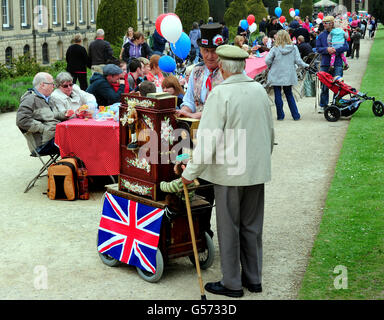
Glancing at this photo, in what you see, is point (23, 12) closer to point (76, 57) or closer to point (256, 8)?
point (76, 57)

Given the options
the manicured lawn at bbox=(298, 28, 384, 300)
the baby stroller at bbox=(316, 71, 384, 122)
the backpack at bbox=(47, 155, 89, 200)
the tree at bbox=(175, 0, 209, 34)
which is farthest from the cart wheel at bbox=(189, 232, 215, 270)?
the tree at bbox=(175, 0, 209, 34)

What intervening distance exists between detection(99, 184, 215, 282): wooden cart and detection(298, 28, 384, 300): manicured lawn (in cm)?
93

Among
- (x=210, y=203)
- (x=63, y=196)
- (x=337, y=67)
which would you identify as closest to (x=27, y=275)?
(x=210, y=203)

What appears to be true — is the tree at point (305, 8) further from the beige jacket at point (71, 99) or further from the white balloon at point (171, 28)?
the beige jacket at point (71, 99)

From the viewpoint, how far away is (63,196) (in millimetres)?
8211

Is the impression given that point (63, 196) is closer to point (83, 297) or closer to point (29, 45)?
point (83, 297)

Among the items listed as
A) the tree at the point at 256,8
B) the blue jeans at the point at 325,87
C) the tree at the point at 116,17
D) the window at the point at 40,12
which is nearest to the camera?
the blue jeans at the point at 325,87

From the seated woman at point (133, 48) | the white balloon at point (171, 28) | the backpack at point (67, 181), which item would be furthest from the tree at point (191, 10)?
the backpack at point (67, 181)

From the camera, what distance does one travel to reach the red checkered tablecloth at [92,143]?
27.5 feet

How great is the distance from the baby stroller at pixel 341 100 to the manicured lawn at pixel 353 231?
1976mm

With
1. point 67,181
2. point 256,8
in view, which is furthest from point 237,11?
point 67,181

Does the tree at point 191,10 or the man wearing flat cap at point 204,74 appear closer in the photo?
the man wearing flat cap at point 204,74

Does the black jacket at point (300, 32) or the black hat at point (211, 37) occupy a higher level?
the black hat at point (211, 37)
